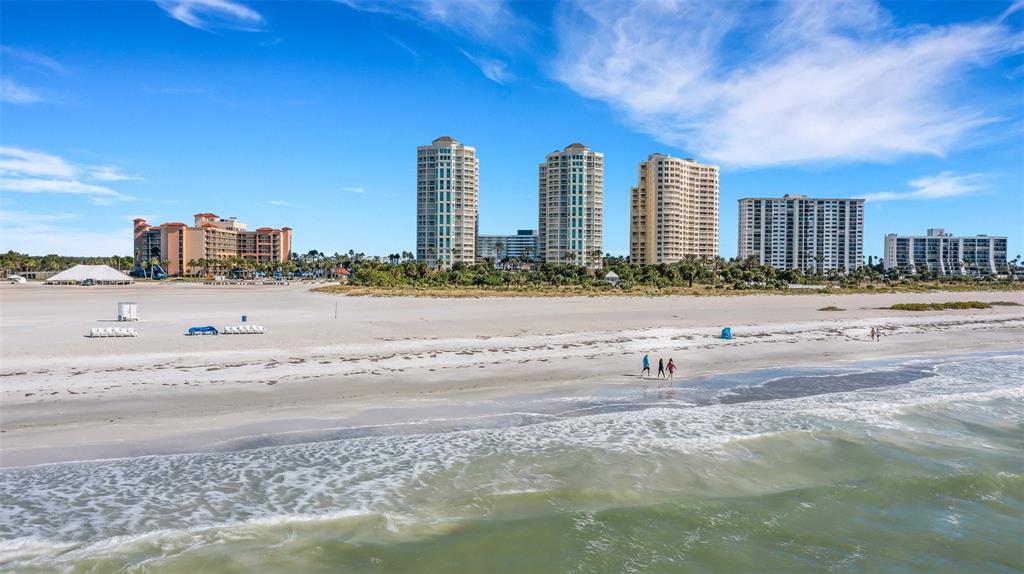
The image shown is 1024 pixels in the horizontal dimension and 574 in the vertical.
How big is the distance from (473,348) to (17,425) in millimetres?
15863

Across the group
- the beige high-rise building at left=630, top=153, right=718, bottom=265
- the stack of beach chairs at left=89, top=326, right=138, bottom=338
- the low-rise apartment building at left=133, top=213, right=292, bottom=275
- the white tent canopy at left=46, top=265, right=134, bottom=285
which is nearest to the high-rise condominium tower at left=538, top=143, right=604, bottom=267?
the beige high-rise building at left=630, top=153, right=718, bottom=265

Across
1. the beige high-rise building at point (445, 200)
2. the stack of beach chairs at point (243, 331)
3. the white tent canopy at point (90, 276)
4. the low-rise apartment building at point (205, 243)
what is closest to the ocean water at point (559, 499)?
the stack of beach chairs at point (243, 331)

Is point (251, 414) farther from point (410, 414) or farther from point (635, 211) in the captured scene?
point (635, 211)

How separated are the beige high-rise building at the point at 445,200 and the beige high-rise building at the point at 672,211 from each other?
42.6 m

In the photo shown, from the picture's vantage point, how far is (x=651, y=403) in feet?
57.3

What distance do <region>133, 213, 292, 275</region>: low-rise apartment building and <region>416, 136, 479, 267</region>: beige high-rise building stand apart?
165ft

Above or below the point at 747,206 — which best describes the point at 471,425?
below

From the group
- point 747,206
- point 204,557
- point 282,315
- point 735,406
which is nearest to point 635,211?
point 747,206

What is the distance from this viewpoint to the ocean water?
28.4 ft

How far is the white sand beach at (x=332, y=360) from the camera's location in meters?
14.6

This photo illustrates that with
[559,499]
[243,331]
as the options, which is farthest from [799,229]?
→ [559,499]

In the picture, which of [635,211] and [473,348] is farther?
[635,211]

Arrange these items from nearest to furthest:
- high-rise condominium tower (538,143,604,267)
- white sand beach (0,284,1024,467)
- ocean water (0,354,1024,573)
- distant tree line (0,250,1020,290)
→ ocean water (0,354,1024,573) → white sand beach (0,284,1024,467) → distant tree line (0,250,1020,290) → high-rise condominium tower (538,143,604,267)

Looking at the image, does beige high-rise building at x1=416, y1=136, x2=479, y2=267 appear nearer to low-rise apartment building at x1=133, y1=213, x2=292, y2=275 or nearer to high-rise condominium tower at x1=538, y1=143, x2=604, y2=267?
high-rise condominium tower at x1=538, y1=143, x2=604, y2=267
